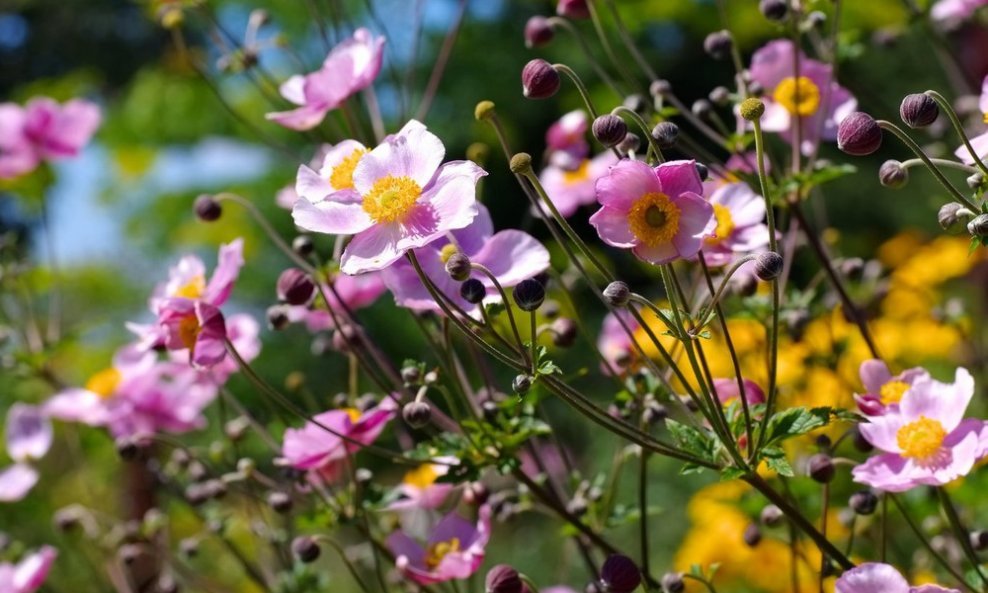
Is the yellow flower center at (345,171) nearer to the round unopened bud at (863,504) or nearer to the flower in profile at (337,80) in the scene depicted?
the flower in profile at (337,80)

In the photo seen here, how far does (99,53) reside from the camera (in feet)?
48.9

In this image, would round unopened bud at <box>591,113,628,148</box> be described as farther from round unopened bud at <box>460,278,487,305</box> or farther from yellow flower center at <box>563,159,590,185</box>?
yellow flower center at <box>563,159,590,185</box>

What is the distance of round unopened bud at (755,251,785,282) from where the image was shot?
916 millimetres

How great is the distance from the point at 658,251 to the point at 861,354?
52.8 inches

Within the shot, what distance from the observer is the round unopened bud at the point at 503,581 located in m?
1.12

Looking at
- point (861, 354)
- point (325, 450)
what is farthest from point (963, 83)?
point (325, 450)

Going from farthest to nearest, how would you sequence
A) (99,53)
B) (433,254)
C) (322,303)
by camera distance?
(99,53) → (322,303) → (433,254)

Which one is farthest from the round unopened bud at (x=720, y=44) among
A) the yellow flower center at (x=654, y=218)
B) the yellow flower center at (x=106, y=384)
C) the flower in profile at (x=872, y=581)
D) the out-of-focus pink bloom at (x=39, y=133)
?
the out-of-focus pink bloom at (x=39, y=133)

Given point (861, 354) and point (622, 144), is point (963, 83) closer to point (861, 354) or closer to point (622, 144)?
point (861, 354)

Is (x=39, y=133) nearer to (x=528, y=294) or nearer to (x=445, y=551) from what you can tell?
(x=445, y=551)

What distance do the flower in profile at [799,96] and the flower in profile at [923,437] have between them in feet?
1.23

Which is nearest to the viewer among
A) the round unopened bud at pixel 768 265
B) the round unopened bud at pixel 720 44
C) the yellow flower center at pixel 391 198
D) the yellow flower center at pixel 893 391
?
the round unopened bud at pixel 768 265

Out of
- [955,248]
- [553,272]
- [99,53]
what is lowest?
[99,53]

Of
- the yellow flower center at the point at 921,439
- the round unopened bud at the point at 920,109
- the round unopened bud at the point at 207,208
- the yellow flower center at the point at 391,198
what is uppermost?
the round unopened bud at the point at 920,109
